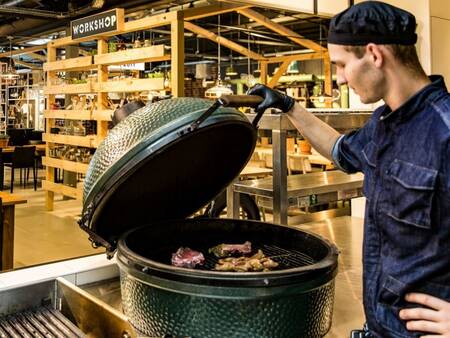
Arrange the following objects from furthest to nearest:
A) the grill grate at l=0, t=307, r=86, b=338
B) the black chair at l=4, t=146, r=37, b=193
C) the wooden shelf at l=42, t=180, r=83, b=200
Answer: the black chair at l=4, t=146, r=37, b=193
the wooden shelf at l=42, t=180, r=83, b=200
the grill grate at l=0, t=307, r=86, b=338

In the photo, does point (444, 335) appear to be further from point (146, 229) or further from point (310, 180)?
point (310, 180)

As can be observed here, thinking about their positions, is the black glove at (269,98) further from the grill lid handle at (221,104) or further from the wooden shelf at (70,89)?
the wooden shelf at (70,89)

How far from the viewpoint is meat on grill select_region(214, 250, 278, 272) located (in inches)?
52.3

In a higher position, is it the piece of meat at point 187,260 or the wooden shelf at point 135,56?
the wooden shelf at point 135,56

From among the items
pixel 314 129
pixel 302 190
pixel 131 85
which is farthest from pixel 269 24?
pixel 314 129

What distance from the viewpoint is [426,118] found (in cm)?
112

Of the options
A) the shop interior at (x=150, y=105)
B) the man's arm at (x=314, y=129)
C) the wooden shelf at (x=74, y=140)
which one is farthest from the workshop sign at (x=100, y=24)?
the man's arm at (x=314, y=129)

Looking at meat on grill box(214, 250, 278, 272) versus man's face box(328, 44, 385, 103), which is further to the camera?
meat on grill box(214, 250, 278, 272)

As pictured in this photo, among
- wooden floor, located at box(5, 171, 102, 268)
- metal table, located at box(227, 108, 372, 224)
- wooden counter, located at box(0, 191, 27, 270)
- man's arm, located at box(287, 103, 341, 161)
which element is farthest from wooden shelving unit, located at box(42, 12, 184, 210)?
man's arm, located at box(287, 103, 341, 161)

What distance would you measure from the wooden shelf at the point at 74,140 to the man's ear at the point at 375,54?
5941mm

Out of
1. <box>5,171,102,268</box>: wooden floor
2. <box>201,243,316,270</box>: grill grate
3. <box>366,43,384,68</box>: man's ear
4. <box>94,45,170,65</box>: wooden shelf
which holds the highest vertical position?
<box>94,45,170,65</box>: wooden shelf

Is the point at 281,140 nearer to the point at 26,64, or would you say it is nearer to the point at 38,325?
the point at 38,325

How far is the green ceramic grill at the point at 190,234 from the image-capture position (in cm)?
104

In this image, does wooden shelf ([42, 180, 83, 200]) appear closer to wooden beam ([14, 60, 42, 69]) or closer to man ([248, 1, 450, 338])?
man ([248, 1, 450, 338])
